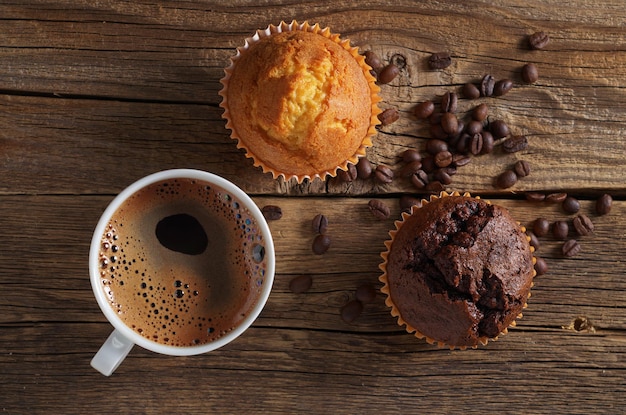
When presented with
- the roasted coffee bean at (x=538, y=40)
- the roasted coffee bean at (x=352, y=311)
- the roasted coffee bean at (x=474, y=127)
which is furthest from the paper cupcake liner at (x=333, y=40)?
the roasted coffee bean at (x=538, y=40)

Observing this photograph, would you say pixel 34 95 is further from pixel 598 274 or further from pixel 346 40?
pixel 598 274

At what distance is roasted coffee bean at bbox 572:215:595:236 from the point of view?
7.05 feet

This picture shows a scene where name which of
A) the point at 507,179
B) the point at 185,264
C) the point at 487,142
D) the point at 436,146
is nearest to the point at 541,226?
the point at 507,179

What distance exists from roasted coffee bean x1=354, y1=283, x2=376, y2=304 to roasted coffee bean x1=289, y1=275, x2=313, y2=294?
16 cm

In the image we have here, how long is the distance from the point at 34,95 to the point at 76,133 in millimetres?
186

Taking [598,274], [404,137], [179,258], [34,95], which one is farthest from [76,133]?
[598,274]

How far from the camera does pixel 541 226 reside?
214 centimetres

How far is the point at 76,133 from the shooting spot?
2.12 meters

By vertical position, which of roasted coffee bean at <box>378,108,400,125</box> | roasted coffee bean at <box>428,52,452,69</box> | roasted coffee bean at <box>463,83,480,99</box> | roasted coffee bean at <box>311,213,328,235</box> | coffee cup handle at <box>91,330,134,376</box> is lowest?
coffee cup handle at <box>91,330,134,376</box>

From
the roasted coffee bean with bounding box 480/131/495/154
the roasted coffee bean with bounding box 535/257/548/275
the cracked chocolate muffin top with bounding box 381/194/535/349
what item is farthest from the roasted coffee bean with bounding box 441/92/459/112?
the roasted coffee bean with bounding box 535/257/548/275

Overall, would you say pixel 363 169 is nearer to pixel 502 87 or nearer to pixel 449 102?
pixel 449 102

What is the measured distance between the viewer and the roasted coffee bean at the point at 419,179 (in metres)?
2.12

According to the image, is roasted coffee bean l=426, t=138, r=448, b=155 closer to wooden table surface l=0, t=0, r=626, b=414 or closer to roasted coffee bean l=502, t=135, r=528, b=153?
wooden table surface l=0, t=0, r=626, b=414

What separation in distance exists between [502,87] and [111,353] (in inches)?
56.6
